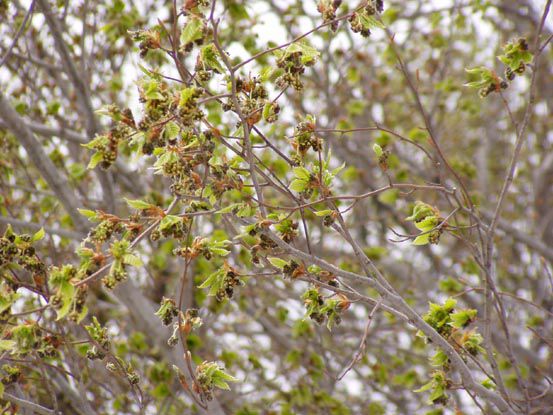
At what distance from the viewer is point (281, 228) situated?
3.15 meters

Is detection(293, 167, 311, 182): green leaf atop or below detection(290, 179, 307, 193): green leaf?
atop

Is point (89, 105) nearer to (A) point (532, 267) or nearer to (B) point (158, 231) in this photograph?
(B) point (158, 231)

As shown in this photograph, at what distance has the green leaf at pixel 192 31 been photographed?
2633mm

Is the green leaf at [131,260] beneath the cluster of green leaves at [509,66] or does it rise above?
beneath

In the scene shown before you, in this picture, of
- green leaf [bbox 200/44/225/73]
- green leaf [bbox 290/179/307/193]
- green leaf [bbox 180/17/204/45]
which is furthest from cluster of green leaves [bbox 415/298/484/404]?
green leaf [bbox 180/17/204/45]

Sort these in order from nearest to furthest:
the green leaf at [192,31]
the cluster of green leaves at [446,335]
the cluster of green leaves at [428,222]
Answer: the green leaf at [192,31]
the cluster of green leaves at [428,222]
the cluster of green leaves at [446,335]

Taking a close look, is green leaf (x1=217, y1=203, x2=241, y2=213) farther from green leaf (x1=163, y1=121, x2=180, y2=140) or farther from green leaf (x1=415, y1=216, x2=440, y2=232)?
green leaf (x1=415, y1=216, x2=440, y2=232)

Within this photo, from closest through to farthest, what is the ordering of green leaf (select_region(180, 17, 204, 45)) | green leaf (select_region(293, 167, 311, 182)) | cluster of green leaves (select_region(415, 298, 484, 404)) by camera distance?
green leaf (select_region(180, 17, 204, 45))
green leaf (select_region(293, 167, 311, 182))
cluster of green leaves (select_region(415, 298, 484, 404))

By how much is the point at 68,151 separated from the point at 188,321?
4228 millimetres

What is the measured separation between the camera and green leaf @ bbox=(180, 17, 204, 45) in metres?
2.63

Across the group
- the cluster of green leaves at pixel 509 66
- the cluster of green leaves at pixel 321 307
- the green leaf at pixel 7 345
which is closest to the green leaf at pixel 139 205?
the green leaf at pixel 7 345

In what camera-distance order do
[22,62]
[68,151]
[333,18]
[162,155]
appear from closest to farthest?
[162,155] → [333,18] → [22,62] → [68,151]

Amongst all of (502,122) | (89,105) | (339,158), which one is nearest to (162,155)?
(89,105)

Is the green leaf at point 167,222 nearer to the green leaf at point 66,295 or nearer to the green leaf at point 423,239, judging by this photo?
the green leaf at point 66,295
